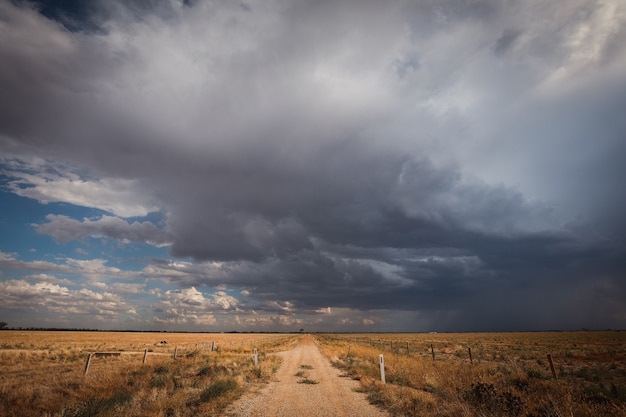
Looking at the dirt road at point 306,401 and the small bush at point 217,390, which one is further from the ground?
the small bush at point 217,390

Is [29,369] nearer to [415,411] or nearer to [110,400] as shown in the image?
[110,400]

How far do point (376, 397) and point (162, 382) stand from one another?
10692mm

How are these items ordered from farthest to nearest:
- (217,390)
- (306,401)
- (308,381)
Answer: (308,381) < (217,390) < (306,401)

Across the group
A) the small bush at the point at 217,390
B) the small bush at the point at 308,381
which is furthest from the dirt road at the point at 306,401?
the small bush at the point at 217,390

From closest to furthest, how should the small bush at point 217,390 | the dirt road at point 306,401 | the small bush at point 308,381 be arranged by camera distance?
the dirt road at point 306,401 → the small bush at point 217,390 → the small bush at point 308,381

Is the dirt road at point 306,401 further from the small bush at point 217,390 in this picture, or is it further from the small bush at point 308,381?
the small bush at point 217,390

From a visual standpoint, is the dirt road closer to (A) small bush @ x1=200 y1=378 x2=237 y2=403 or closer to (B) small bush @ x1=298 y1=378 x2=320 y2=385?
(B) small bush @ x1=298 y1=378 x2=320 y2=385

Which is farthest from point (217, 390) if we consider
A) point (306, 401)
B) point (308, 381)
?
point (308, 381)

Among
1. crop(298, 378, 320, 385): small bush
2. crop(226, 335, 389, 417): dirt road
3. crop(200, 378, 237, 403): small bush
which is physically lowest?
crop(298, 378, 320, 385): small bush

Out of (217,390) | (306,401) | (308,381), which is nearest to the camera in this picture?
(306,401)

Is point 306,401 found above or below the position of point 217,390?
below

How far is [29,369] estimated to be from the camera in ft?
86.5

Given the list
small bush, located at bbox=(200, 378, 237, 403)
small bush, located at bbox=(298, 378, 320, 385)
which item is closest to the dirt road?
small bush, located at bbox=(298, 378, 320, 385)

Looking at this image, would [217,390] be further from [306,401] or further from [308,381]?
[308,381]
